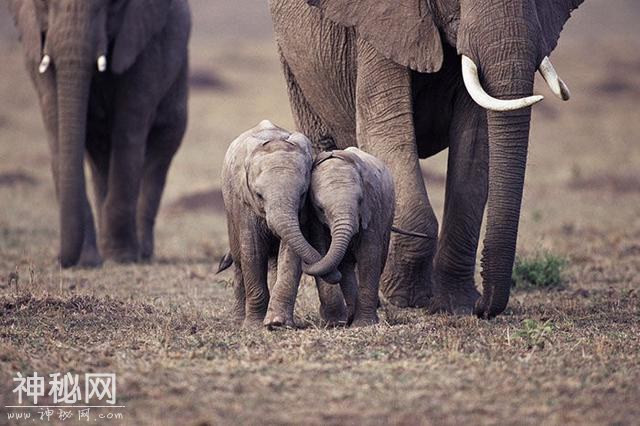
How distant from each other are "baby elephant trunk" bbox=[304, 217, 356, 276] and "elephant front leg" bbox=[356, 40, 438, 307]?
3.98 ft

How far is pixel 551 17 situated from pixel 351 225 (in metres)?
1.97

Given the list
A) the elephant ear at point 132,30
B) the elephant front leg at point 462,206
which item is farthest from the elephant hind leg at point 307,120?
the elephant ear at point 132,30

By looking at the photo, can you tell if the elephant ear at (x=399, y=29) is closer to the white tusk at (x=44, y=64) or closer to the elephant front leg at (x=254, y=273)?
the elephant front leg at (x=254, y=273)

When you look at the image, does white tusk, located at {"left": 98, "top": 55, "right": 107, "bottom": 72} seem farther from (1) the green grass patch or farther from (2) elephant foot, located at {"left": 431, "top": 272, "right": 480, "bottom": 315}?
(2) elephant foot, located at {"left": 431, "top": 272, "right": 480, "bottom": 315}

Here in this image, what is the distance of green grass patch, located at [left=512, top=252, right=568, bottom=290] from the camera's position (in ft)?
33.0

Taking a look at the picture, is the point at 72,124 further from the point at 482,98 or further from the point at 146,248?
the point at 482,98

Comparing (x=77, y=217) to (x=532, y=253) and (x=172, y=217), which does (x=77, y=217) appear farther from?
(x=172, y=217)

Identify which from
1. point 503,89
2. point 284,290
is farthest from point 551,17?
point 284,290

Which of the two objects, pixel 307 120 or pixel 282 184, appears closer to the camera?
pixel 282 184

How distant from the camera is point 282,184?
7.02 m

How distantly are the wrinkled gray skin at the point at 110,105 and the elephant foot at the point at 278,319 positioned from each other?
169 inches

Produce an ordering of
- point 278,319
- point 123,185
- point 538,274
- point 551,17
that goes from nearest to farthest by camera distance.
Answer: point 278,319
point 551,17
point 538,274
point 123,185

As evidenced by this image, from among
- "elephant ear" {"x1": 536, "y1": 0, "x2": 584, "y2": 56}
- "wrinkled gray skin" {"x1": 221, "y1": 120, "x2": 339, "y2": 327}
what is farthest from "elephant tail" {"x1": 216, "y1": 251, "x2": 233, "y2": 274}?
"elephant ear" {"x1": 536, "y1": 0, "x2": 584, "y2": 56}

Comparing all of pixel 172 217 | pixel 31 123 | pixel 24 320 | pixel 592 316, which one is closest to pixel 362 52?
pixel 592 316
